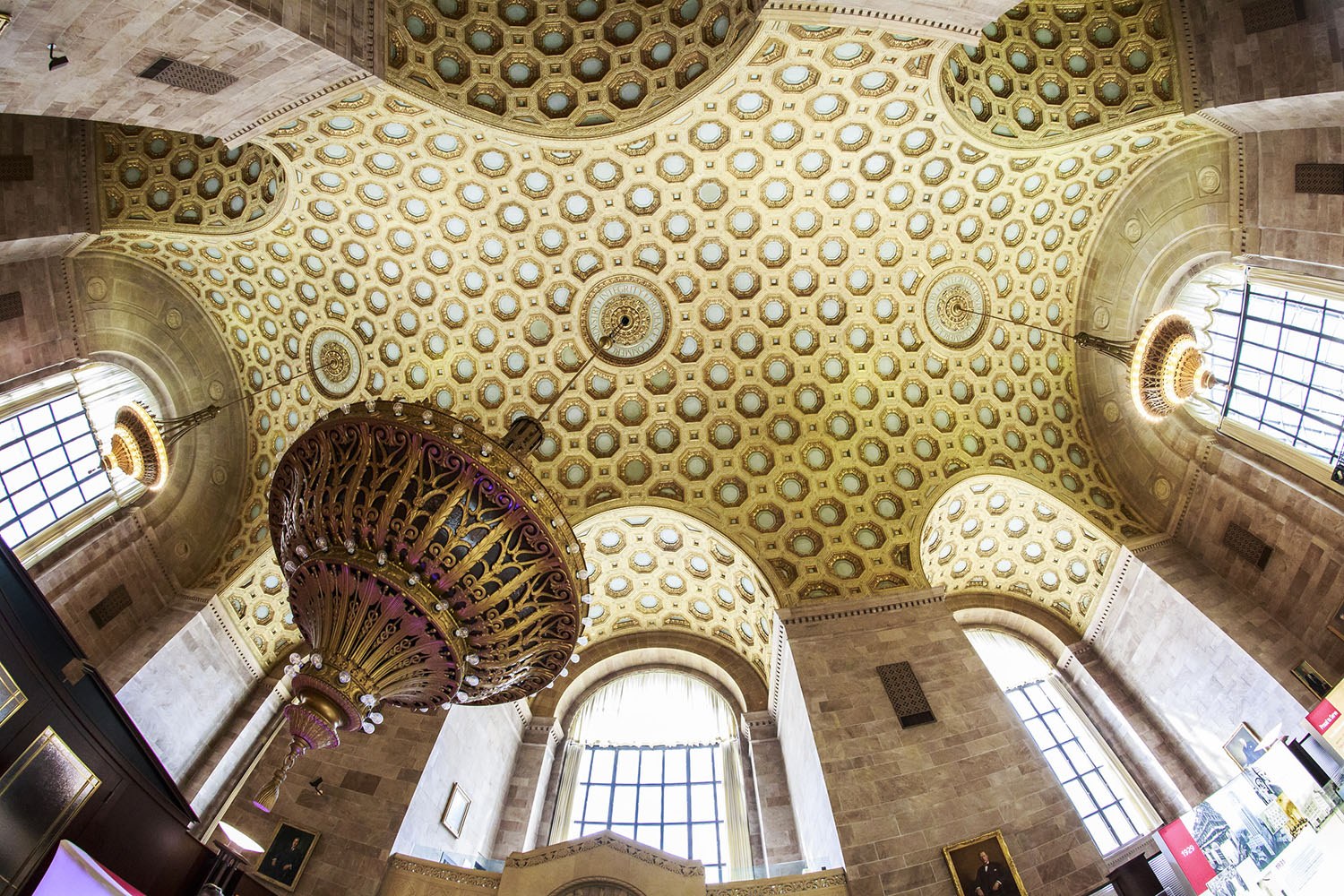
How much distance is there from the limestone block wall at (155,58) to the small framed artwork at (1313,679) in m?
14.2

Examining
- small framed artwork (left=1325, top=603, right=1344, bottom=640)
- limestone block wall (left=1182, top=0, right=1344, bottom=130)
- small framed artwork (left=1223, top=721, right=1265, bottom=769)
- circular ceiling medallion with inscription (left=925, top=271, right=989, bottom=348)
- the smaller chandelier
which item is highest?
circular ceiling medallion with inscription (left=925, top=271, right=989, bottom=348)

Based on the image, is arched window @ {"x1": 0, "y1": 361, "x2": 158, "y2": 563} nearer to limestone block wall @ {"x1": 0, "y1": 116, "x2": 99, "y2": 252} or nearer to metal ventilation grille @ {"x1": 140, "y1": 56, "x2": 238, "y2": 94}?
limestone block wall @ {"x1": 0, "y1": 116, "x2": 99, "y2": 252}

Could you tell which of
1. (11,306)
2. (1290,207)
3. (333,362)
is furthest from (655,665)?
(1290,207)

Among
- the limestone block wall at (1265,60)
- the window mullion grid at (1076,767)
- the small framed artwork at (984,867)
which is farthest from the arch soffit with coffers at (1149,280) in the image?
the small framed artwork at (984,867)

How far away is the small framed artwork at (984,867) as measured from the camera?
7578mm

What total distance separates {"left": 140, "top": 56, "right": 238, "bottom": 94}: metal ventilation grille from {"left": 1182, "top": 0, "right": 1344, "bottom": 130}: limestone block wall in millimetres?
12373

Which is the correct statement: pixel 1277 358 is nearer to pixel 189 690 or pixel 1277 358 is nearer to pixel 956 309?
pixel 956 309

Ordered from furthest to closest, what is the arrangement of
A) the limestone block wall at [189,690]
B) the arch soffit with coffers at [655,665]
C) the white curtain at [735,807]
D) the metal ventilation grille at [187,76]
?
the arch soffit with coffers at [655,665] → the white curtain at [735,807] → the limestone block wall at [189,690] → the metal ventilation grille at [187,76]

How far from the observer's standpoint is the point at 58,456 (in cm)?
987

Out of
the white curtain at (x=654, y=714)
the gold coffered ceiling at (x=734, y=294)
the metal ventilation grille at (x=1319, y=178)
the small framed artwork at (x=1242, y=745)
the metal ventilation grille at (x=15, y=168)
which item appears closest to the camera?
the metal ventilation grille at (x=1319, y=178)

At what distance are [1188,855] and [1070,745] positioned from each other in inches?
223

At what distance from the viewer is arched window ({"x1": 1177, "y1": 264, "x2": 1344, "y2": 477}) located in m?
Answer: 8.62

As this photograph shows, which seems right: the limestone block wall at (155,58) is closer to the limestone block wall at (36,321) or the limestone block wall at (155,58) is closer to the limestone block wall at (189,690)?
the limestone block wall at (36,321)

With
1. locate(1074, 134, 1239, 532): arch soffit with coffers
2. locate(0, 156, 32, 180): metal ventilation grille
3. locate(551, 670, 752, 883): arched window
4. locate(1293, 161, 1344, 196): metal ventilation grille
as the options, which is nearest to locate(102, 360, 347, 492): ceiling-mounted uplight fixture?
locate(0, 156, 32, 180): metal ventilation grille
